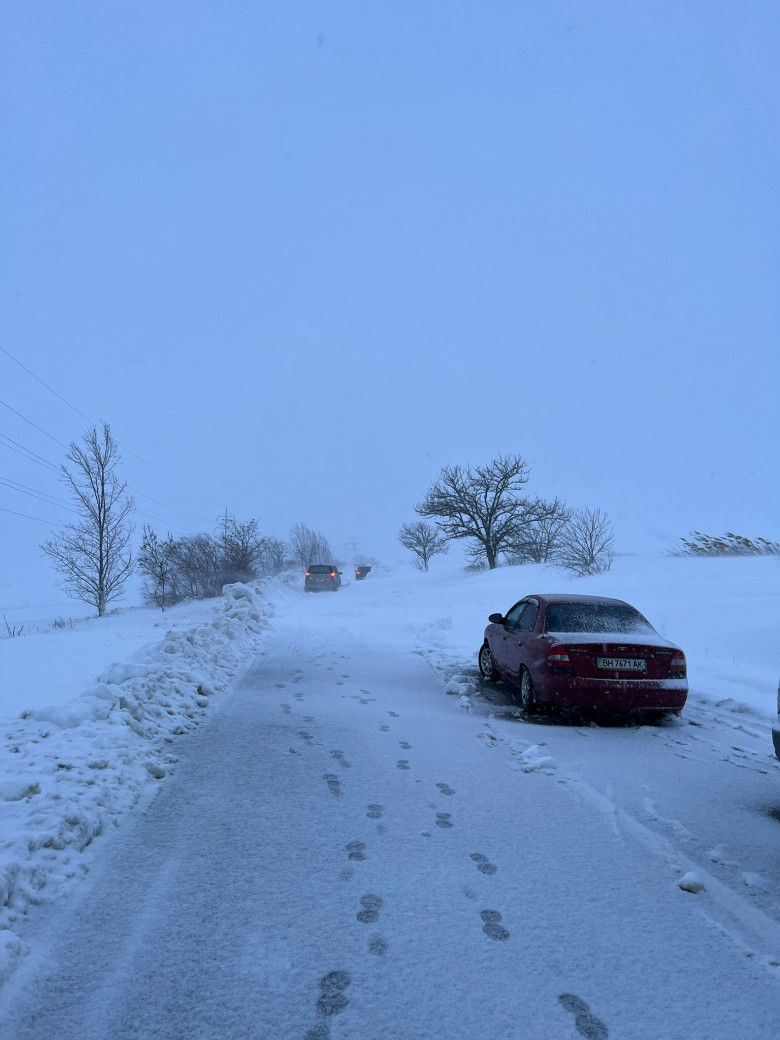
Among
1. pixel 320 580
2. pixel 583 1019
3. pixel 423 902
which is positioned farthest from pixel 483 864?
pixel 320 580

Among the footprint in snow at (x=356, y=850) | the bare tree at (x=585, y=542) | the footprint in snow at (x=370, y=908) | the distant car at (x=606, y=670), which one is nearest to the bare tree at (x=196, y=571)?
the bare tree at (x=585, y=542)

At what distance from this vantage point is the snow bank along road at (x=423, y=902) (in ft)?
7.75

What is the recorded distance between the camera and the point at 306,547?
80625 mm

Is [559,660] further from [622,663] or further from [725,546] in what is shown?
[725,546]

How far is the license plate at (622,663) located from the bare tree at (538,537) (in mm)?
30455

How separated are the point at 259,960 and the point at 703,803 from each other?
3.39m

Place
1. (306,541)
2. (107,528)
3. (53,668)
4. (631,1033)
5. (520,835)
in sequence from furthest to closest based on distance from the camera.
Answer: (306,541) < (107,528) < (53,668) < (520,835) < (631,1033)

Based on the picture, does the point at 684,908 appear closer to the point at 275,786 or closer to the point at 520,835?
the point at 520,835

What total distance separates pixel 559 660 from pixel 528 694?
0.78 m

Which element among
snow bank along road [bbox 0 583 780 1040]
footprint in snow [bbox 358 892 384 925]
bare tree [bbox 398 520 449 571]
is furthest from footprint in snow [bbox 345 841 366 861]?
bare tree [bbox 398 520 449 571]

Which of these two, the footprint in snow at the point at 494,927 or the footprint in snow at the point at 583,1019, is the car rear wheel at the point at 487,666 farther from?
the footprint in snow at the point at 583,1019

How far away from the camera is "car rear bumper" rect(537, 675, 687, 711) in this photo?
22.6ft

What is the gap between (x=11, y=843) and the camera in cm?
326

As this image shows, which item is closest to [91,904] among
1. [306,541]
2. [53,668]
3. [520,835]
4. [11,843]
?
[11,843]
